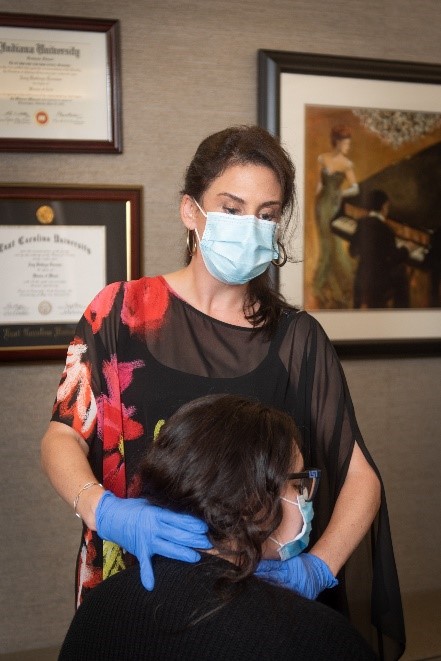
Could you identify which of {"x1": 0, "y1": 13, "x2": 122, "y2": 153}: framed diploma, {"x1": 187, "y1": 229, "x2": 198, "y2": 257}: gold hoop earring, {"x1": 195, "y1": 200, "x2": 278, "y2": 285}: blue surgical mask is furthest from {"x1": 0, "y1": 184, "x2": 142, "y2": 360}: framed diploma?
{"x1": 195, "y1": 200, "x2": 278, "y2": 285}: blue surgical mask

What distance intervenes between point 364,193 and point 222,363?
1.55 meters

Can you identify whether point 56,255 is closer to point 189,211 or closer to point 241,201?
point 189,211

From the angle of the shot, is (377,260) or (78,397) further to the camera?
(377,260)

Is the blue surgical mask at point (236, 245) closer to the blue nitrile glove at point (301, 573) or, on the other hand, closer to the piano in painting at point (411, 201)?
the blue nitrile glove at point (301, 573)

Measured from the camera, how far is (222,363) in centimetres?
166

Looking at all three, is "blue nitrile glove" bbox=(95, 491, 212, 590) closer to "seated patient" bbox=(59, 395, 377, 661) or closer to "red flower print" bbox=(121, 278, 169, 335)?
"seated patient" bbox=(59, 395, 377, 661)

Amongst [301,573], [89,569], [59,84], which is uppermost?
[59,84]

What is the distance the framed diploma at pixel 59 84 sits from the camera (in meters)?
2.58

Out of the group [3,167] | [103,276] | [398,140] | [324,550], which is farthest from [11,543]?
[398,140]

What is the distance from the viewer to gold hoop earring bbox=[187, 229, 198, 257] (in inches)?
69.4

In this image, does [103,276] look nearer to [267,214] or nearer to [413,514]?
[267,214]

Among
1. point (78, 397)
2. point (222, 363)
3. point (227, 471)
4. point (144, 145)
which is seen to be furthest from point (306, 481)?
point (144, 145)

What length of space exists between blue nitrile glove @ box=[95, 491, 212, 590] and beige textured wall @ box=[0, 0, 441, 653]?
1.55 m

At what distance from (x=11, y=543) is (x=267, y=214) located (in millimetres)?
1617
